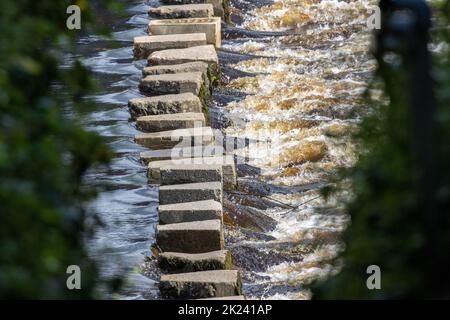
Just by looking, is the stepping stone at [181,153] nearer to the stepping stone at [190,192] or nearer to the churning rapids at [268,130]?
the churning rapids at [268,130]

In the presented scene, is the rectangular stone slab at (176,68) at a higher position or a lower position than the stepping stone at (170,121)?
higher

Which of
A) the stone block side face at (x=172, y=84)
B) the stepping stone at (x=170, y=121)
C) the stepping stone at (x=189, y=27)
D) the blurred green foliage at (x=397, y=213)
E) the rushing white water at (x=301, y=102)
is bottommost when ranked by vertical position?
the rushing white water at (x=301, y=102)

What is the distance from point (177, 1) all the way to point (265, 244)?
7.02 metres

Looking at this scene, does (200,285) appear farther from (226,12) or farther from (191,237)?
(226,12)

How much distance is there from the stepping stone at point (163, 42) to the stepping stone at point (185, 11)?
1173mm

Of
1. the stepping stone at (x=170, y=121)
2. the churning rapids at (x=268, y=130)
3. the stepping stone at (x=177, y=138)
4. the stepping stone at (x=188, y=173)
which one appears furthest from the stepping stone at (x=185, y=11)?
the stepping stone at (x=188, y=173)

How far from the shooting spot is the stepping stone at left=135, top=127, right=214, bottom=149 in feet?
26.3

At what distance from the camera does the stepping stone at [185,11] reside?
12.6 metres

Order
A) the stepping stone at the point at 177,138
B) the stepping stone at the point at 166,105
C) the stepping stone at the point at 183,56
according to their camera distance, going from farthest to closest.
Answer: the stepping stone at the point at 183,56 < the stepping stone at the point at 166,105 < the stepping stone at the point at 177,138

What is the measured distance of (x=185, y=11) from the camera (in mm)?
12648

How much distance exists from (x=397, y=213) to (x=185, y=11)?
417 inches
